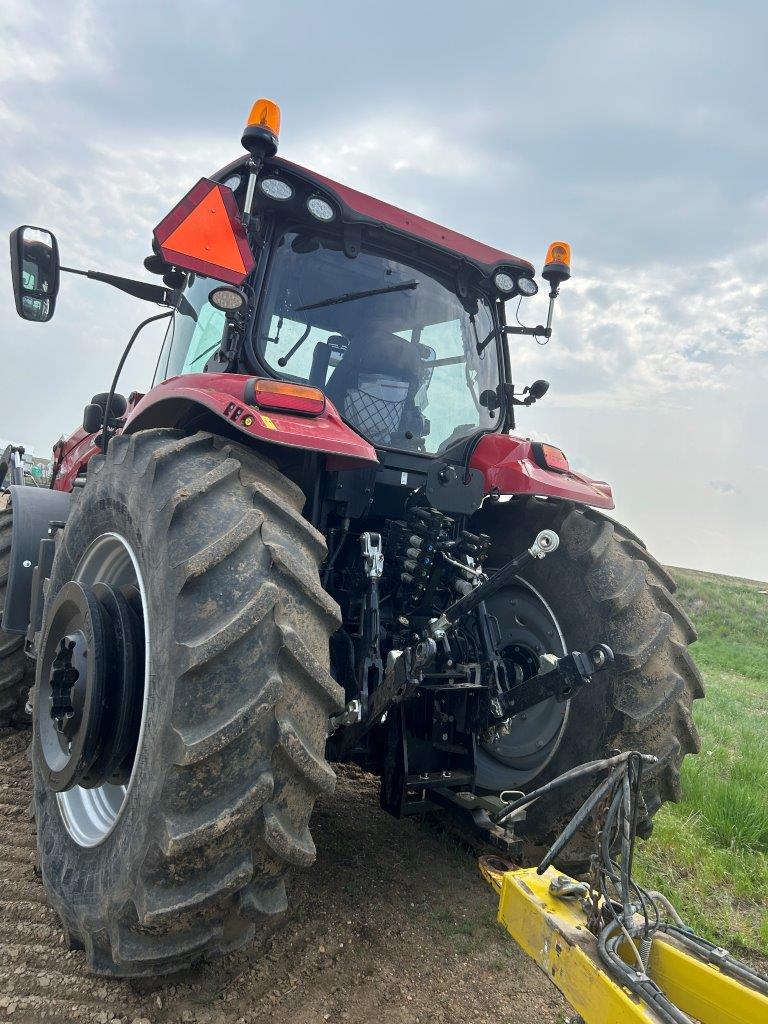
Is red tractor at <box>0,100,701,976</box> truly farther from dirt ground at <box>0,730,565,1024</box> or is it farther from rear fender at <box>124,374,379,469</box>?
dirt ground at <box>0,730,565,1024</box>

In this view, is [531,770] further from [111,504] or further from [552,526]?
[111,504]

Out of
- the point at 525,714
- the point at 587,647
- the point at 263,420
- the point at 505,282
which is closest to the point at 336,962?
the point at 525,714

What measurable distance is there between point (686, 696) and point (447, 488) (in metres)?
1.19

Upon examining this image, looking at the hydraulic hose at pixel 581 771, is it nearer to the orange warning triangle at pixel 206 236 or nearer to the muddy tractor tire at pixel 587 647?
the muddy tractor tire at pixel 587 647

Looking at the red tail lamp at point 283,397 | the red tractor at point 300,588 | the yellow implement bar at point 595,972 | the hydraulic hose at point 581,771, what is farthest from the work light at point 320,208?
the yellow implement bar at point 595,972

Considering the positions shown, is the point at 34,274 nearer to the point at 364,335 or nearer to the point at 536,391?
the point at 364,335

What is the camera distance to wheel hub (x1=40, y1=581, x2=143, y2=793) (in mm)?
2080

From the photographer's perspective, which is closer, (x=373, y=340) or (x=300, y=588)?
(x=300, y=588)

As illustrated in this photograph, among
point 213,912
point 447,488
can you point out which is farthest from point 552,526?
point 213,912

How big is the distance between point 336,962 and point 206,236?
90.2 inches

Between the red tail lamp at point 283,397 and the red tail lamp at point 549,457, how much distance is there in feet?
3.64

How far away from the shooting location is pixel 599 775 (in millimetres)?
2727

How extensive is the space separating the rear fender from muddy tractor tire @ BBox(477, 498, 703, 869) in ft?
3.33

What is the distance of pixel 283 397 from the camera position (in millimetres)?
2127
